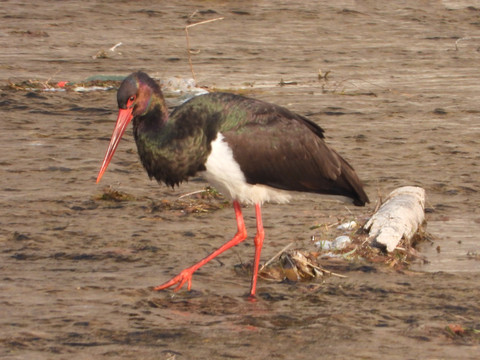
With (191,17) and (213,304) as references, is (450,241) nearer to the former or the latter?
(213,304)

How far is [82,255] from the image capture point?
6.21 m

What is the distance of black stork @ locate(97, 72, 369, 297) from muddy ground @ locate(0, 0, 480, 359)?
17.9 inches

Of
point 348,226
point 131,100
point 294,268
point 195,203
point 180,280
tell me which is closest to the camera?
point 180,280

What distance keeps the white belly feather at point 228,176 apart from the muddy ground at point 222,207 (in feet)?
1.57

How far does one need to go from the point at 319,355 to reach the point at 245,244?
2.17m

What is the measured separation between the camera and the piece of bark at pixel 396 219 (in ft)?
20.7

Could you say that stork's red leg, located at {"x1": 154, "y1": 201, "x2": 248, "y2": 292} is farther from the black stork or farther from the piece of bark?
the piece of bark

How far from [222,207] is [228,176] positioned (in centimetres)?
157

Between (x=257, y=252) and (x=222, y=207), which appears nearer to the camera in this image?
(x=257, y=252)

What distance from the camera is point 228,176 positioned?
5.90 meters

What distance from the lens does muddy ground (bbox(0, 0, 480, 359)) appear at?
16.3ft

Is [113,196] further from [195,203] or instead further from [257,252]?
[257,252]

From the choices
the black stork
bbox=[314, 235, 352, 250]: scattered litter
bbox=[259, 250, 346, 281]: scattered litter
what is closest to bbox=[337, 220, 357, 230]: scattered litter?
bbox=[314, 235, 352, 250]: scattered litter

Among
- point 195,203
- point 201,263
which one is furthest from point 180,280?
point 195,203
